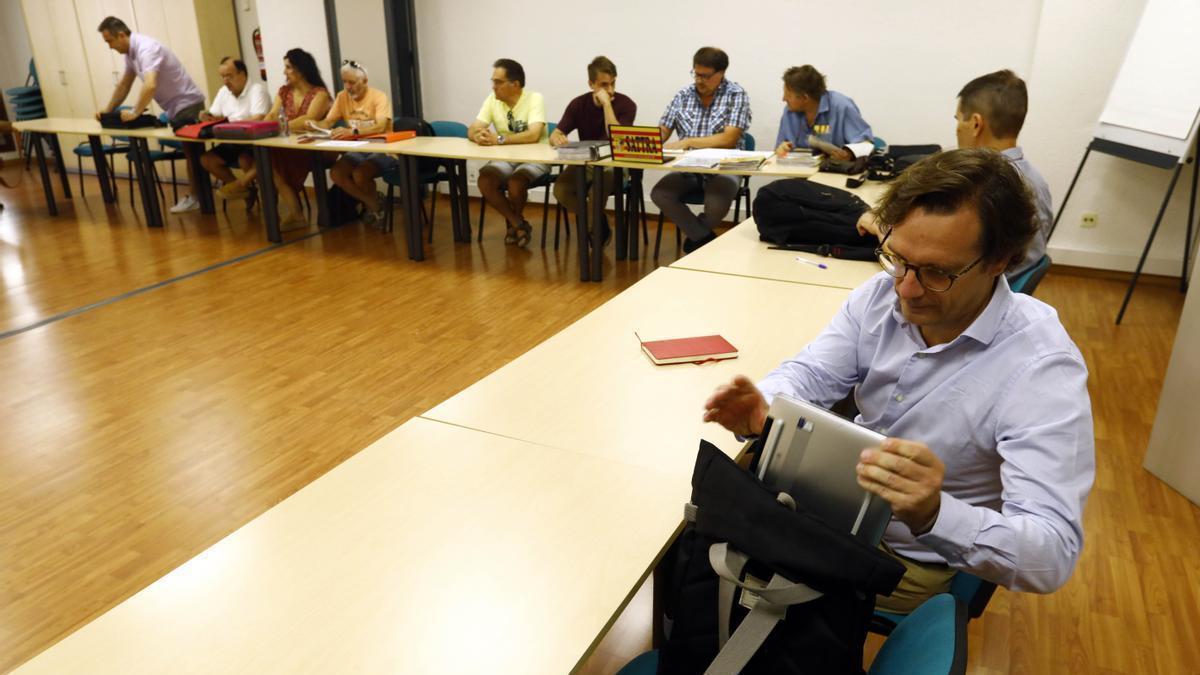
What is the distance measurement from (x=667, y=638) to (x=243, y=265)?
4682mm

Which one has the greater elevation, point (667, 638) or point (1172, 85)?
point (1172, 85)

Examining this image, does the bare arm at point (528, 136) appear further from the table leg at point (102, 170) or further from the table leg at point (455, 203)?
the table leg at point (102, 170)

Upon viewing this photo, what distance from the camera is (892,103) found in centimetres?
515

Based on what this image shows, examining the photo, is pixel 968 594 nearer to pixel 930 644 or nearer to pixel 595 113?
pixel 930 644

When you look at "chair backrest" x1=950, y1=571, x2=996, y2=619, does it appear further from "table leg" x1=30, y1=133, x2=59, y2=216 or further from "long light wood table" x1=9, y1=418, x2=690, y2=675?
"table leg" x1=30, y1=133, x2=59, y2=216

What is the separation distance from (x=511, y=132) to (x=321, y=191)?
5.56 feet

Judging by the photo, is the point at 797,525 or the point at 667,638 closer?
the point at 797,525

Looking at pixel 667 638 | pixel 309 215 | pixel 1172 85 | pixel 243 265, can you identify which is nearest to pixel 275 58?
pixel 309 215

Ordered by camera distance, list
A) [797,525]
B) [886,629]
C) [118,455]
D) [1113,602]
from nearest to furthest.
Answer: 1. [797,525]
2. [886,629]
3. [1113,602]
4. [118,455]

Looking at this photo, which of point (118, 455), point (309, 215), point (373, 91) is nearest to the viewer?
point (118, 455)

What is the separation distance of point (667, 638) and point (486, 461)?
0.47 m

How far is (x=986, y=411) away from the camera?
1.23 metres

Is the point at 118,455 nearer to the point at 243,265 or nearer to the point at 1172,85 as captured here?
the point at 243,265

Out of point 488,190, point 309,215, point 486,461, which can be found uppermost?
point 486,461
